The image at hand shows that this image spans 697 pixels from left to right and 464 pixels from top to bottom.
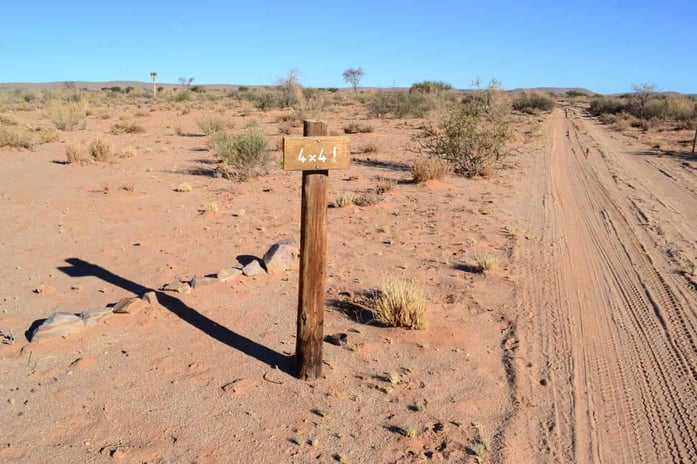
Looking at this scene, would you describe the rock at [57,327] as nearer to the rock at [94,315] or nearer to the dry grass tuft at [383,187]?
the rock at [94,315]

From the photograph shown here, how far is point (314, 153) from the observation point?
3.91m

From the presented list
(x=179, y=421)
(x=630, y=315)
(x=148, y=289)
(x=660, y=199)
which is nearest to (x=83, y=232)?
(x=148, y=289)

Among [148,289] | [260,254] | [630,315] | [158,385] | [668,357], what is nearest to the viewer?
[158,385]

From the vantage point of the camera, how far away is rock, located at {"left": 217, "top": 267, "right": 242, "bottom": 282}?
657cm

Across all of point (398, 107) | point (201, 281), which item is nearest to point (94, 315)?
point (201, 281)

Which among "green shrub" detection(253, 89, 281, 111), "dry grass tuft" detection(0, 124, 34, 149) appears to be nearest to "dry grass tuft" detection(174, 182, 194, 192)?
"dry grass tuft" detection(0, 124, 34, 149)

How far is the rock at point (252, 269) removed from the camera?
22.2 feet

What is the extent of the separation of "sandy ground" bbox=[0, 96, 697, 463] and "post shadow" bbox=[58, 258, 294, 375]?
27 millimetres

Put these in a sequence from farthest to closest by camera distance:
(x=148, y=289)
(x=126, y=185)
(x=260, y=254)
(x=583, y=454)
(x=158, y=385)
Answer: (x=126, y=185), (x=260, y=254), (x=148, y=289), (x=158, y=385), (x=583, y=454)

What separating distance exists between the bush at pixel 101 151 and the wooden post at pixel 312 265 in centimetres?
1310

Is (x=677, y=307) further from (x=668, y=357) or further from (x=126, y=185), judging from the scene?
(x=126, y=185)

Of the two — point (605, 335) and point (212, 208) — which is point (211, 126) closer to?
point (212, 208)

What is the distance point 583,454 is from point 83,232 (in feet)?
26.0

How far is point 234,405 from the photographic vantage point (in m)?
4.14
